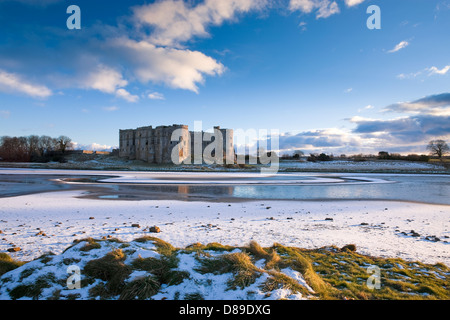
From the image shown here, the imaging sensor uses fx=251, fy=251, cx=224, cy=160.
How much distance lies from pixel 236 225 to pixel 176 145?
168 ft

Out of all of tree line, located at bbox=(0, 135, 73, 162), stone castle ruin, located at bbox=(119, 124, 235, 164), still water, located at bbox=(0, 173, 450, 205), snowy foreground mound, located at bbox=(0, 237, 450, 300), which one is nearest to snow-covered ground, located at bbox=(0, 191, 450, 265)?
snowy foreground mound, located at bbox=(0, 237, 450, 300)

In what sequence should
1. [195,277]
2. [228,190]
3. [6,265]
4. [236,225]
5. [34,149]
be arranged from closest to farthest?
[195,277] < [6,265] < [236,225] < [228,190] < [34,149]

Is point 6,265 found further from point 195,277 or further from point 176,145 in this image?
point 176,145

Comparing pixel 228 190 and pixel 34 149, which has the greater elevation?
pixel 34 149

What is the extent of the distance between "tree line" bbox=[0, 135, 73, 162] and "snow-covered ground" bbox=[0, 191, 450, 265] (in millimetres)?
69257

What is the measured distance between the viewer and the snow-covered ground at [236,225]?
670cm

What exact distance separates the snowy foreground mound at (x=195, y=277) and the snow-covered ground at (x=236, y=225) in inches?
61.3

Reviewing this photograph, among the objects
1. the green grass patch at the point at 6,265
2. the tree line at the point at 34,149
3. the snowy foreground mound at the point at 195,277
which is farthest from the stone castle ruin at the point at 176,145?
the snowy foreground mound at the point at 195,277

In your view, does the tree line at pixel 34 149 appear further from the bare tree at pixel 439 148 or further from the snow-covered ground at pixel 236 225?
the bare tree at pixel 439 148

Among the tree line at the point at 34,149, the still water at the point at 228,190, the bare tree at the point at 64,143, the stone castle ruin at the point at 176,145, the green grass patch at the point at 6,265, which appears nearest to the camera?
the green grass patch at the point at 6,265

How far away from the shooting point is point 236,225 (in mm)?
8820

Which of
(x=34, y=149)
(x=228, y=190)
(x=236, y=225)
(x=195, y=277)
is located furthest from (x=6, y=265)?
(x=34, y=149)
